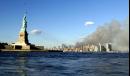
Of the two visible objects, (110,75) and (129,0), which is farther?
(110,75)

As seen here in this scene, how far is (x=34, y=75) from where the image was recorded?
1491 inches

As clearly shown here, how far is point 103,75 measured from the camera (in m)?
38.8

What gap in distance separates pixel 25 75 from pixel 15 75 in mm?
1148

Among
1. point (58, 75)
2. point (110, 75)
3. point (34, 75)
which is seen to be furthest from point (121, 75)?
point (34, 75)

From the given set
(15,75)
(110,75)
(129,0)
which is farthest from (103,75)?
(129,0)

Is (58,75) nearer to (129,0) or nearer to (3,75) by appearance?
(3,75)

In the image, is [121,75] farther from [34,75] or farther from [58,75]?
[34,75]

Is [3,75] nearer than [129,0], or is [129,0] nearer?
[129,0]

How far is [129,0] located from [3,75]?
22.7m

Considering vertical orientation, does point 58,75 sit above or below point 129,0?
below

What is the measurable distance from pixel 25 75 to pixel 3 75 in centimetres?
259

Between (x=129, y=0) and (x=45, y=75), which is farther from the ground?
(x=129, y=0)

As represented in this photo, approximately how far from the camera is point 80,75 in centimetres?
3850

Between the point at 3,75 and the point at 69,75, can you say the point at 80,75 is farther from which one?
the point at 3,75
